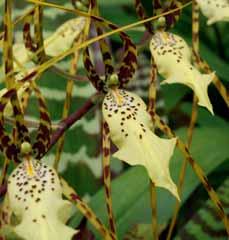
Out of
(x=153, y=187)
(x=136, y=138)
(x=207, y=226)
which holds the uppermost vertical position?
(x=136, y=138)

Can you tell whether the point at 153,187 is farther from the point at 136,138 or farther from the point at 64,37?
the point at 64,37

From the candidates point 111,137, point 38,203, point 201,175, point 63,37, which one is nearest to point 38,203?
point 38,203

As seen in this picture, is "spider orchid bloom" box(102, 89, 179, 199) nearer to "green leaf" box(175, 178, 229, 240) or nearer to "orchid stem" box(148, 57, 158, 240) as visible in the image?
"orchid stem" box(148, 57, 158, 240)

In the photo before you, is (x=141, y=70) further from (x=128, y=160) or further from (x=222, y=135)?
(x=128, y=160)

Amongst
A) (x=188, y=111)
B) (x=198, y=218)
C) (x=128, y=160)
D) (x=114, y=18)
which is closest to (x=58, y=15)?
(x=114, y=18)

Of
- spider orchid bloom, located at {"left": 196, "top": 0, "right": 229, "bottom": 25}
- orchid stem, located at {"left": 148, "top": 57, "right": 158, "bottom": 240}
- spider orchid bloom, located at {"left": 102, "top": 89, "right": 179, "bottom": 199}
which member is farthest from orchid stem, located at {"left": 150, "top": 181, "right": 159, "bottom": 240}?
spider orchid bloom, located at {"left": 196, "top": 0, "right": 229, "bottom": 25}

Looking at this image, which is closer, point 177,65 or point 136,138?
point 136,138

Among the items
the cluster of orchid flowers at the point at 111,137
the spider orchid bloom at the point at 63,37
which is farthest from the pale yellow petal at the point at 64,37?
the cluster of orchid flowers at the point at 111,137
